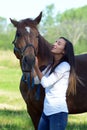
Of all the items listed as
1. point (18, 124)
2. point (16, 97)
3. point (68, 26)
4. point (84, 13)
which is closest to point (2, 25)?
point (68, 26)

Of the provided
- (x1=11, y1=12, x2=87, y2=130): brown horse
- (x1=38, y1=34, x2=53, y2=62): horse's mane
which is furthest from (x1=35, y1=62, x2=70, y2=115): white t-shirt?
(x1=38, y1=34, x2=53, y2=62): horse's mane

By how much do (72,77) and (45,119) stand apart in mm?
555

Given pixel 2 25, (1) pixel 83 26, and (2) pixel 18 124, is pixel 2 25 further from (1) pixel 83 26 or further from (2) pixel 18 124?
(2) pixel 18 124

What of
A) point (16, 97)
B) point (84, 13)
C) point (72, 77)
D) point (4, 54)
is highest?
point (72, 77)

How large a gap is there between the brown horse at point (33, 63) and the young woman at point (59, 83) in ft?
1.56

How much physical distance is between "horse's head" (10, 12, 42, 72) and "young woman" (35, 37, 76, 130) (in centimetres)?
44

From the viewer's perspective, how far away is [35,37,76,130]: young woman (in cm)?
427

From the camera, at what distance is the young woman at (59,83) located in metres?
4.27

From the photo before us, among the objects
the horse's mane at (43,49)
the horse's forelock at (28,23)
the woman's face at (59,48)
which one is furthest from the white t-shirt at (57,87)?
the horse's mane at (43,49)

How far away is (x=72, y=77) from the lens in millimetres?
4383

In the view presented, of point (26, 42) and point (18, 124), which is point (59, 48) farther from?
point (18, 124)

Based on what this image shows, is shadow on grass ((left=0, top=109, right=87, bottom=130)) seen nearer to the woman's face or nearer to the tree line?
the woman's face

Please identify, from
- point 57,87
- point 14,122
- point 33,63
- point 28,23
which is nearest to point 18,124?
point 14,122

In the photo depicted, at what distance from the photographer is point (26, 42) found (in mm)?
5027
